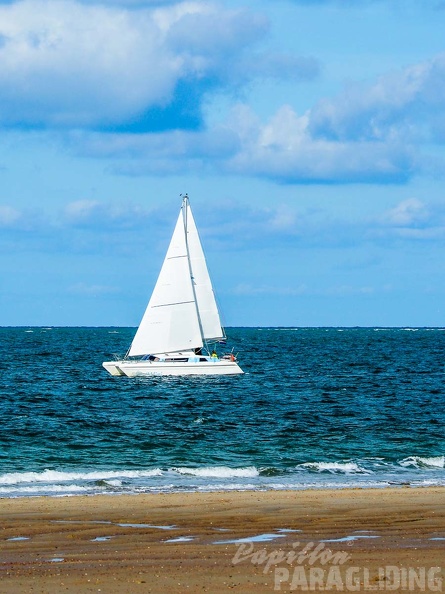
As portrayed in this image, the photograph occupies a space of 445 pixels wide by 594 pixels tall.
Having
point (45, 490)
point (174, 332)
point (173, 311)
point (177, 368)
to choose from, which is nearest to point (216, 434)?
point (45, 490)

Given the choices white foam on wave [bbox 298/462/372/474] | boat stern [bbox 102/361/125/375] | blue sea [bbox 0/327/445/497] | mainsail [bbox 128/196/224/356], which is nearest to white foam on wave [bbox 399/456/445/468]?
blue sea [bbox 0/327/445/497]

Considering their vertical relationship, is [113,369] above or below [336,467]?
above

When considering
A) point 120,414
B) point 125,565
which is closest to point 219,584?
point 125,565

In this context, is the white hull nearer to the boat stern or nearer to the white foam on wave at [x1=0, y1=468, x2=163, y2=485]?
the boat stern

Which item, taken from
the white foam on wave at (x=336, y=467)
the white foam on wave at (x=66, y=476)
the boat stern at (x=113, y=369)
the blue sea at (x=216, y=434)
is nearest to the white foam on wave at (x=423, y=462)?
the blue sea at (x=216, y=434)

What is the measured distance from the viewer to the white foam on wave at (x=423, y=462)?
90.9 ft

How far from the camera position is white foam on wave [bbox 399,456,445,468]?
2770 cm

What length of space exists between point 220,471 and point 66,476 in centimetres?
450

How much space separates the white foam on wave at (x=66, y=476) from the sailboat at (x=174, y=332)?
40026 millimetres

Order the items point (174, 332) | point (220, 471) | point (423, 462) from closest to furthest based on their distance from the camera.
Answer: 1. point (220, 471)
2. point (423, 462)
3. point (174, 332)

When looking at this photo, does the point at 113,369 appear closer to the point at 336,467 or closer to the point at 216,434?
the point at 216,434

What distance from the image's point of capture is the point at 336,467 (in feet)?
88.5

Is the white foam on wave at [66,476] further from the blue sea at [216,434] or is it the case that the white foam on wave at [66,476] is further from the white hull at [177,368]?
the white hull at [177,368]

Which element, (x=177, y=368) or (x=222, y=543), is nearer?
(x=222, y=543)
